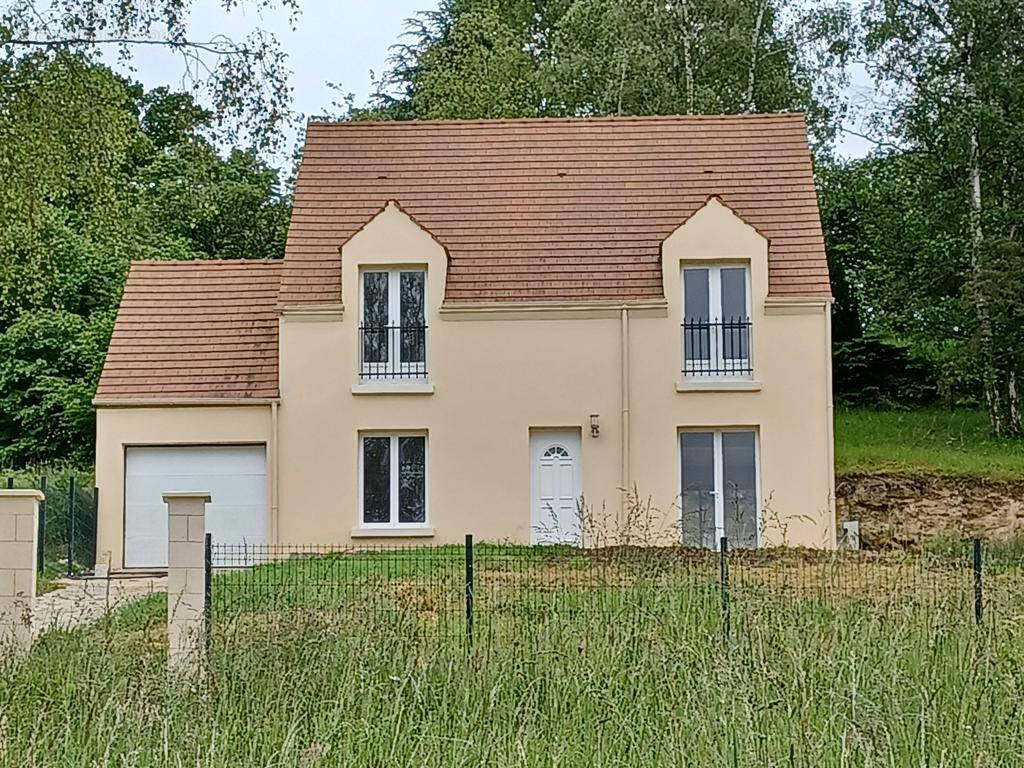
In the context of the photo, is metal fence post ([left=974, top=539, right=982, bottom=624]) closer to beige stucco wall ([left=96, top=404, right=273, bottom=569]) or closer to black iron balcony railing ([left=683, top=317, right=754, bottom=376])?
black iron balcony railing ([left=683, top=317, right=754, bottom=376])

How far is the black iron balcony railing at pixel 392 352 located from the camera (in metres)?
23.2

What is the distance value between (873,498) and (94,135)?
16.0 meters

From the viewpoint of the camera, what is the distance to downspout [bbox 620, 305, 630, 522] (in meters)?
22.6

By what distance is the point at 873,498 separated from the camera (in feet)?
85.8

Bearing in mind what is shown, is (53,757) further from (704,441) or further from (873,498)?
(873,498)

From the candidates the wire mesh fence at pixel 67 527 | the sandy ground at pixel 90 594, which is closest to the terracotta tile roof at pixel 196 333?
the wire mesh fence at pixel 67 527

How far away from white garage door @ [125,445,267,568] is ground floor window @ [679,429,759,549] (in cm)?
722

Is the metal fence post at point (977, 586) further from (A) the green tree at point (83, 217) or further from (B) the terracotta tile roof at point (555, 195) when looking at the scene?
(B) the terracotta tile roof at point (555, 195)

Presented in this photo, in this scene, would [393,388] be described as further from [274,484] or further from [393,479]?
[274,484]

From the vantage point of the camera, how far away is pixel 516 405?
2297cm

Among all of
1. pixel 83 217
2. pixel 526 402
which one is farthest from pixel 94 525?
pixel 83 217

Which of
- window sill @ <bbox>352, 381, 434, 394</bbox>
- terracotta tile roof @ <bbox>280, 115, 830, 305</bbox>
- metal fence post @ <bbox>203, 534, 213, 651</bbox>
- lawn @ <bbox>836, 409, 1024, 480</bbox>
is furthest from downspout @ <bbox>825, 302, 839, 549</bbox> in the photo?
metal fence post @ <bbox>203, 534, 213, 651</bbox>

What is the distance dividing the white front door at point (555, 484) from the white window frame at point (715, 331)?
2320mm

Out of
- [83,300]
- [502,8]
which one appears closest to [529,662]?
[83,300]
